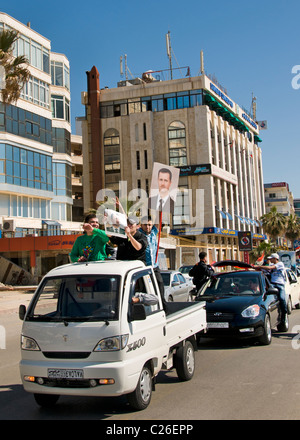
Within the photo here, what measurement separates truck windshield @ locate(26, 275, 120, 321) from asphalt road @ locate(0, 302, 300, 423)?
3.72 feet

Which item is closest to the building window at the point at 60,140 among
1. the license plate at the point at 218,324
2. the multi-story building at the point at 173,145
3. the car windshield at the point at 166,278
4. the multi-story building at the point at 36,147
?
the multi-story building at the point at 36,147

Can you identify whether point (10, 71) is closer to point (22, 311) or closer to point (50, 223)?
point (22, 311)

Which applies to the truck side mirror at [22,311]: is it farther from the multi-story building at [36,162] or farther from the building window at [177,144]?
the building window at [177,144]

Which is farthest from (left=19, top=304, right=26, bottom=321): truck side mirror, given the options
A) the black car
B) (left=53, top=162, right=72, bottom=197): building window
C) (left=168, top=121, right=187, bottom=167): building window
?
(left=168, top=121, right=187, bottom=167): building window

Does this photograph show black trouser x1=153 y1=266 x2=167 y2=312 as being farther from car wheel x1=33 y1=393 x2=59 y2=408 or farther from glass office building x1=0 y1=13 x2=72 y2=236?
glass office building x1=0 y1=13 x2=72 y2=236

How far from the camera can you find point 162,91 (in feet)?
204

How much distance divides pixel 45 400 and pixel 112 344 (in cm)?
135

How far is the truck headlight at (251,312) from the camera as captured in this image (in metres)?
9.97

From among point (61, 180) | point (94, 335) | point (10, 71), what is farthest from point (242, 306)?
point (61, 180)

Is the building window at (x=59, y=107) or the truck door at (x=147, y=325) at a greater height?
the building window at (x=59, y=107)

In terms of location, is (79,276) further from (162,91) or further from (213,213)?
(162,91)

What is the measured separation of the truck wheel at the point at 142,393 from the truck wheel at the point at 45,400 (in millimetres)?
1082

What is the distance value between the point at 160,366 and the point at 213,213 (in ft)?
177
